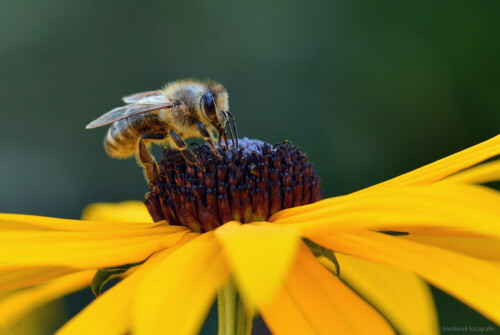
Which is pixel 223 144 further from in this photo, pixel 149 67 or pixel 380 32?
pixel 149 67

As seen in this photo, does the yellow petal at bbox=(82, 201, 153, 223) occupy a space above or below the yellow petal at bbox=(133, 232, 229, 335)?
above

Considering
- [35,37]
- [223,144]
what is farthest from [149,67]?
[223,144]

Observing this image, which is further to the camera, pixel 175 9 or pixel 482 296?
pixel 175 9

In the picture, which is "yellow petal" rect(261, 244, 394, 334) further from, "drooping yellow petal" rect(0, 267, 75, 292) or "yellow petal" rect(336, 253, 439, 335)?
"drooping yellow petal" rect(0, 267, 75, 292)

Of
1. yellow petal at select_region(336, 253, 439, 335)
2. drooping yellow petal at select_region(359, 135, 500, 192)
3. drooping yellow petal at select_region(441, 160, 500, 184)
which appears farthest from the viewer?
yellow petal at select_region(336, 253, 439, 335)

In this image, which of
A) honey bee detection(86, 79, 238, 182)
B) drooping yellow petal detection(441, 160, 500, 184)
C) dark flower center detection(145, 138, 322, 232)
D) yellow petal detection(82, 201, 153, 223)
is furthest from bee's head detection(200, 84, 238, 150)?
drooping yellow petal detection(441, 160, 500, 184)

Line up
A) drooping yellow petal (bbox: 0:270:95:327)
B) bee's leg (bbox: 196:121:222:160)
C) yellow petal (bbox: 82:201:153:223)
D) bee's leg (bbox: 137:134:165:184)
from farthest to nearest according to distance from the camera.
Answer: yellow petal (bbox: 82:201:153:223), bee's leg (bbox: 137:134:165:184), bee's leg (bbox: 196:121:222:160), drooping yellow petal (bbox: 0:270:95:327)

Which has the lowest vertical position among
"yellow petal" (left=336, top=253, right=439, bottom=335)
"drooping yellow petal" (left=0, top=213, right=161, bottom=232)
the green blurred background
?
"yellow petal" (left=336, top=253, right=439, bottom=335)
